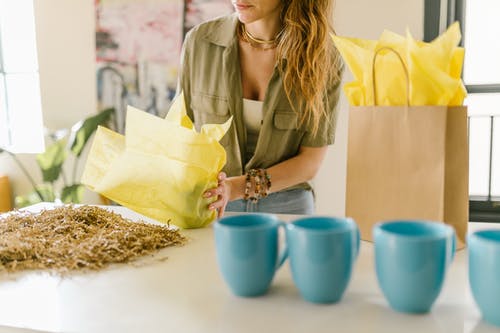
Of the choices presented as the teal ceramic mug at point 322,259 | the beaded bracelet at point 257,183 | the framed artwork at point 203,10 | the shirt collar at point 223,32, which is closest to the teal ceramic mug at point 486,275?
the teal ceramic mug at point 322,259

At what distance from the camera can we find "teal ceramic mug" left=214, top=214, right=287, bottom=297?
581 mm

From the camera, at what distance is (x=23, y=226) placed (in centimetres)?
91

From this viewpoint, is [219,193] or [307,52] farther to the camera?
[307,52]

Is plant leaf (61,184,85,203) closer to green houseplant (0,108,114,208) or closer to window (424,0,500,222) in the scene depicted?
green houseplant (0,108,114,208)

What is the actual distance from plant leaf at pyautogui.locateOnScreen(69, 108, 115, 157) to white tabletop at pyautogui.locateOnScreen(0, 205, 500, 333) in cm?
226

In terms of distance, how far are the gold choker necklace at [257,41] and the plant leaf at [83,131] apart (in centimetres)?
166

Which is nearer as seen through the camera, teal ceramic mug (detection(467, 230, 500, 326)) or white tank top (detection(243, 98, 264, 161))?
teal ceramic mug (detection(467, 230, 500, 326))

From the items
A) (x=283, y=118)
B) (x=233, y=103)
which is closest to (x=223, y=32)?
(x=233, y=103)

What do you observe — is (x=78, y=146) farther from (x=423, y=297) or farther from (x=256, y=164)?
(x=423, y=297)

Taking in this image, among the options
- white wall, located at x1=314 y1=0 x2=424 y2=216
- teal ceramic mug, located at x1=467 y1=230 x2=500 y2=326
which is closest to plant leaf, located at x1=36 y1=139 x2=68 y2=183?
white wall, located at x1=314 y1=0 x2=424 y2=216

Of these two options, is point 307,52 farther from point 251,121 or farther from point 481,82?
point 481,82

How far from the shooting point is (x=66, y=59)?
10.0 ft

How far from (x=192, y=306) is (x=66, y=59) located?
2.88 metres

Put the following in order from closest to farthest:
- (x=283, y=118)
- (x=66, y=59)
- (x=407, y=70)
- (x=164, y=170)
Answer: (x=407, y=70), (x=164, y=170), (x=283, y=118), (x=66, y=59)
